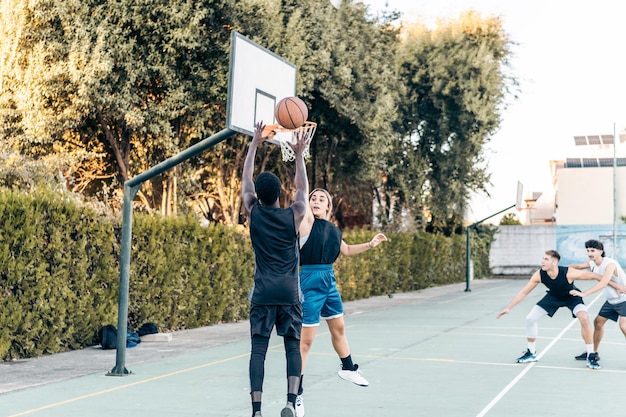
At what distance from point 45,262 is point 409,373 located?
592 cm

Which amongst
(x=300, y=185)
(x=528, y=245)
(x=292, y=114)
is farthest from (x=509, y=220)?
(x=300, y=185)

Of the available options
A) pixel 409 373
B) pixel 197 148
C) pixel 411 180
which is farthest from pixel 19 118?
pixel 411 180

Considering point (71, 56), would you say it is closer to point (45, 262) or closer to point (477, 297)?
point (45, 262)

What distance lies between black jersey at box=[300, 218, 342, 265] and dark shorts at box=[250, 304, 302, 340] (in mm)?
1338

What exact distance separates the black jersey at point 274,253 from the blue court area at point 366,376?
5.88 ft

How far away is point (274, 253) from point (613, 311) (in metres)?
7.22

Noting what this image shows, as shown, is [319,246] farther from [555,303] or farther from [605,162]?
[605,162]

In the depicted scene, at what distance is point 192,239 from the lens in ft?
60.3

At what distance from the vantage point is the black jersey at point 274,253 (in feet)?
22.7

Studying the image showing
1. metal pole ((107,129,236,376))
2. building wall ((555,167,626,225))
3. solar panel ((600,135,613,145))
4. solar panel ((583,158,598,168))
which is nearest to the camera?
metal pole ((107,129,236,376))

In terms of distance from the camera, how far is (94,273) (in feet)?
48.4

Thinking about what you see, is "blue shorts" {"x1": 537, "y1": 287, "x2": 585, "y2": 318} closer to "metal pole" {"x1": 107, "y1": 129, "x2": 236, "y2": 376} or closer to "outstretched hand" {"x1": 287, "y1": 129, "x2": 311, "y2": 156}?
"metal pole" {"x1": 107, "y1": 129, "x2": 236, "y2": 376}

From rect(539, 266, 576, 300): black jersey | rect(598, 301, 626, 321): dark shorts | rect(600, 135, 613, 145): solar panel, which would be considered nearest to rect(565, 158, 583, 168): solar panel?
rect(600, 135, 613, 145): solar panel

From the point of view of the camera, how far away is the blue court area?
28.4 ft
